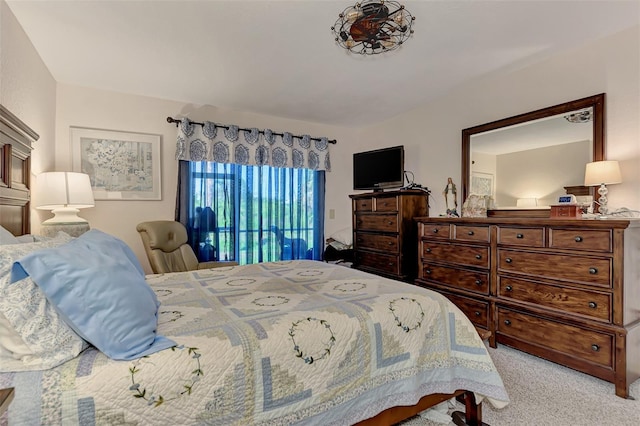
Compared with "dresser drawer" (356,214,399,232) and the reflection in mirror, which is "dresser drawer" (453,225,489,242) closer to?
the reflection in mirror

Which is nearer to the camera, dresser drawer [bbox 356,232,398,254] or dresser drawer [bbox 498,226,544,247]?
dresser drawer [bbox 498,226,544,247]

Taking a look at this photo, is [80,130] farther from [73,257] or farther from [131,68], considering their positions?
[73,257]

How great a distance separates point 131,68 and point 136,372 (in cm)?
270

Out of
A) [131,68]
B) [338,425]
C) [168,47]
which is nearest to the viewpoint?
[338,425]

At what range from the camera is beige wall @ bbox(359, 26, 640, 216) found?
7.54 feet

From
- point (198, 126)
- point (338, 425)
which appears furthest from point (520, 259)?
point (198, 126)

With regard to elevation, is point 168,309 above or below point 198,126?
below

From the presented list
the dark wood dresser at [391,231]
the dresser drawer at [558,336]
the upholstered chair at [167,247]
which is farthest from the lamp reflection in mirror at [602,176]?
the upholstered chair at [167,247]

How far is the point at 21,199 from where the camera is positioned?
6.66ft

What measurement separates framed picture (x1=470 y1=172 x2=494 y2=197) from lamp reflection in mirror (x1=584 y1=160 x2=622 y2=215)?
0.80 metres

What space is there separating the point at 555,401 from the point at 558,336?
51 centimetres

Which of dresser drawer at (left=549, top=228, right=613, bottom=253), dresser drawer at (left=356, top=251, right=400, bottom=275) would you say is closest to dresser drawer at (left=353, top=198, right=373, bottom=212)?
dresser drawer at (left=356, top=251, right=400, bottom=275)

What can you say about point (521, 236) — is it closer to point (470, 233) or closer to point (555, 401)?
point (470, 233)

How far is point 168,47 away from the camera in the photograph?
243 cm
